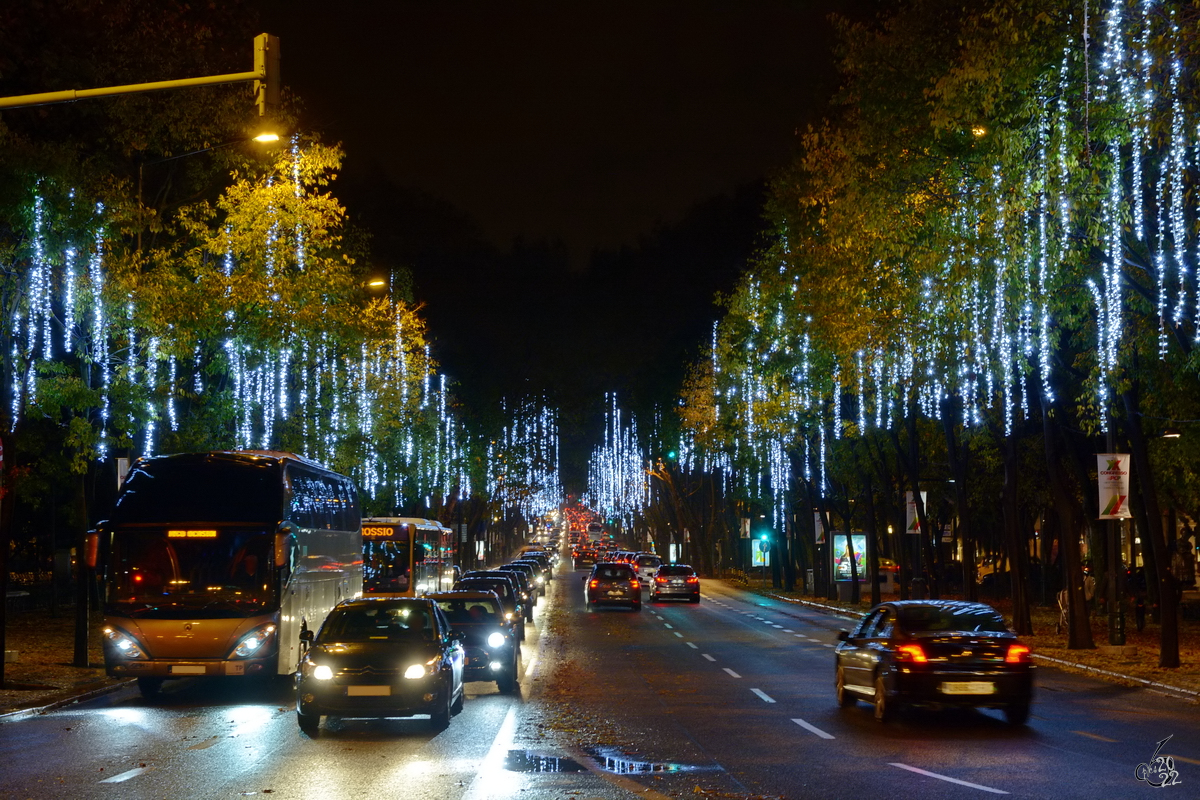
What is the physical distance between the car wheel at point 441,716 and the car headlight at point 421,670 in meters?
0.41

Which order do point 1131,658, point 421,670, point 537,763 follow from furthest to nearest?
A: point 1131,658 < point 421,670 < point 537,763

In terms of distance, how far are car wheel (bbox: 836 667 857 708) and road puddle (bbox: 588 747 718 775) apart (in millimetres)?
5441

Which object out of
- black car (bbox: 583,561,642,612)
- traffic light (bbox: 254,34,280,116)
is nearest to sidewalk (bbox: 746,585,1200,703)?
black car (bbox: 583,561,642,612)

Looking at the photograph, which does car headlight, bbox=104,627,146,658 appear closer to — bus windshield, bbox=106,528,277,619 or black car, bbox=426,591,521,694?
bus windshield, bbox=106,528,277,619

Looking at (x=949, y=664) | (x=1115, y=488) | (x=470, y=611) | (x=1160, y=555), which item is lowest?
(x=949, y=664)

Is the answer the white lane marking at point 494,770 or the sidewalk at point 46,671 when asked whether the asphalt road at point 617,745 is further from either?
the sidewalk at point 46,671

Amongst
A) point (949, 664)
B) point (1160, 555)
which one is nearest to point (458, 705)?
point (949, 664)

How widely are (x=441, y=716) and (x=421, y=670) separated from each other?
70 centimetres

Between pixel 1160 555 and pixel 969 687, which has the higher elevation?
pixel 1160 555

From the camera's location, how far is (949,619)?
16.9m

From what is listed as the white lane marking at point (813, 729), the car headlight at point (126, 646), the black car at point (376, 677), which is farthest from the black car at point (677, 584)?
the white lane marking at point (813, 729)

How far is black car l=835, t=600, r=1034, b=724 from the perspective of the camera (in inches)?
627

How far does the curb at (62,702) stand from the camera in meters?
18.1

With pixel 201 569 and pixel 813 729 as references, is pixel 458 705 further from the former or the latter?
pixel 201 569
